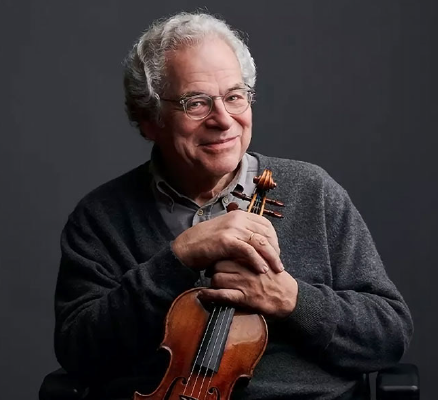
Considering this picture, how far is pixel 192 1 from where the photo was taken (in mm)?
3117

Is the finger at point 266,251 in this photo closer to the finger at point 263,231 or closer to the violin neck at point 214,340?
the finger at point 263,231

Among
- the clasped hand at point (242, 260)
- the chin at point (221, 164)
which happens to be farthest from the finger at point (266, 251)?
the chin at point (221, 164)

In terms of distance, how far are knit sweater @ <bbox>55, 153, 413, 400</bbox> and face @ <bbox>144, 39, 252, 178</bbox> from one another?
14 cm

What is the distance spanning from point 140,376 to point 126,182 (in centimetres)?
44

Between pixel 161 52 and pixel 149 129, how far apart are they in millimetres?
190

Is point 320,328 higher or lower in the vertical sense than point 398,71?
lower

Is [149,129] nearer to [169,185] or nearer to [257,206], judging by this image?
[169,185]

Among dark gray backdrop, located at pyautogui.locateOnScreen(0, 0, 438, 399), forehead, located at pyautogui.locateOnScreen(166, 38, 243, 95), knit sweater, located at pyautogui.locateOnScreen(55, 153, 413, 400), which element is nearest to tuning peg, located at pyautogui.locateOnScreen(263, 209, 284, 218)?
knit sweater, located at pyautogui.locateOnScreen(55, 153, 413, 400)

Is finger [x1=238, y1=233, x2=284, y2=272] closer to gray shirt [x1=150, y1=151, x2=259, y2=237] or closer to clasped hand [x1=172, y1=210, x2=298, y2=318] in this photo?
clasped hand [x1=172, y1=210, x2=298, y2=318]

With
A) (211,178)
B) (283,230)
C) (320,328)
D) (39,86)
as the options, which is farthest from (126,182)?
(39,86)

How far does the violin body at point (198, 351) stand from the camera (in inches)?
77.1

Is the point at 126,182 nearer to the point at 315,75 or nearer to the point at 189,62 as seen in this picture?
the point at 189,62

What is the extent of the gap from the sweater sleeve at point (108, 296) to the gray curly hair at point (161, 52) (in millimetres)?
276

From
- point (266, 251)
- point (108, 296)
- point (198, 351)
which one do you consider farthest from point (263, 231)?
point (108, 296)
